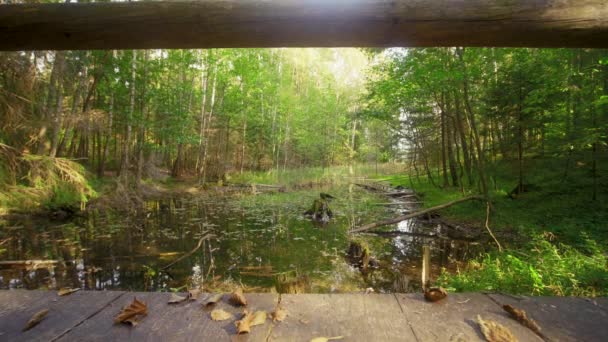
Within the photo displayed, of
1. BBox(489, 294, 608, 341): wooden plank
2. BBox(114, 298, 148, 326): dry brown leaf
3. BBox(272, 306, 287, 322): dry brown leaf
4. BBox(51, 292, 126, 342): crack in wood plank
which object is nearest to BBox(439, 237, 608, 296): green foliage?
BBox(489, 294, 608, 341): wooden plank

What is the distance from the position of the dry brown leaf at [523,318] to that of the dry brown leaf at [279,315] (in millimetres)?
1300

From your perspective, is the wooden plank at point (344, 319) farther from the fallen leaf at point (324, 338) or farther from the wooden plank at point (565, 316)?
the wooden plank at point (565, 316)

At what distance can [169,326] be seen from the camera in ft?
4.71

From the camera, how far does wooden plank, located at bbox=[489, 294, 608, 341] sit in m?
1.41

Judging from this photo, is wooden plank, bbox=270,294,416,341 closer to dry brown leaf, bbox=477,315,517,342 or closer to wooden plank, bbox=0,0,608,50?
dry brown leaf, bbox=477,315,517,342

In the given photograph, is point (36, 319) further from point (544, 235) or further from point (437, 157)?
point (437, 157)

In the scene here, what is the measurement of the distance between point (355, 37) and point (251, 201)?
1302 centimetres

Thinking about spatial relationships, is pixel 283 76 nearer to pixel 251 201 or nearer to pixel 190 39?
pixel 251 201

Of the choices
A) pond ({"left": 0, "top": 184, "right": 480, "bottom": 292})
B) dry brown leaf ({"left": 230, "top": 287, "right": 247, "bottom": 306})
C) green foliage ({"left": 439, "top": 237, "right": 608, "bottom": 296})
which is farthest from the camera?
pond ({"left": 0, "top": 184, "right": 480, "bottom": 292})

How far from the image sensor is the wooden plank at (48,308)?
1377 millimetres

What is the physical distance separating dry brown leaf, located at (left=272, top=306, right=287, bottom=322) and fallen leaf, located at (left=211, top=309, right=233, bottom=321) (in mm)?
244

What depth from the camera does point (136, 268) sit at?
213 inches

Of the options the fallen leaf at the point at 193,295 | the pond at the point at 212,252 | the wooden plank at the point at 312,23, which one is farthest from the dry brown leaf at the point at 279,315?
the pond at the point at 212,252

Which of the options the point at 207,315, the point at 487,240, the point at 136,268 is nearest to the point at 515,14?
the point at 207,315
